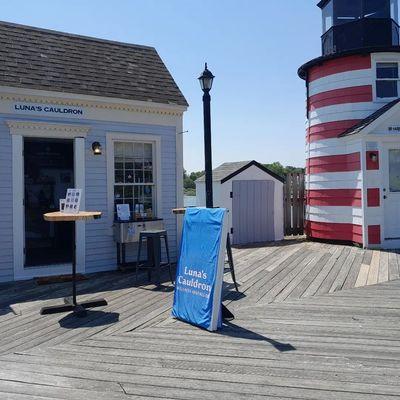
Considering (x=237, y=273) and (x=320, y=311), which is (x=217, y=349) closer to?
(x=320, y=311)

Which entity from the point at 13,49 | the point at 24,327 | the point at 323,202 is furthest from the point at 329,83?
the point at 24,327

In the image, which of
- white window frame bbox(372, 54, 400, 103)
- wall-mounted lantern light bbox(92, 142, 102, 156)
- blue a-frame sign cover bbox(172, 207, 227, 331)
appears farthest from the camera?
white window frame bbox(372, 54, 400, 103)

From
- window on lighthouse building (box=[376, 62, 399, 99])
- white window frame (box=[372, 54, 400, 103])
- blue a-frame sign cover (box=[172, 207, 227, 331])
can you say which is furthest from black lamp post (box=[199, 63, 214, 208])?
window on lighthouse building (box=[376, 62, 399, 99])

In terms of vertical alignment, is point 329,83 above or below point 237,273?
above

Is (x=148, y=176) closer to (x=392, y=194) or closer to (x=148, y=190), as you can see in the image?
(x=148, y=190)

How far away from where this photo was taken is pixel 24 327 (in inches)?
206

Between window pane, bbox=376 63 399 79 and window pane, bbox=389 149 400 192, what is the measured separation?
6.46ft

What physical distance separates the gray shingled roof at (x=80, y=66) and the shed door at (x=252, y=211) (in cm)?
365

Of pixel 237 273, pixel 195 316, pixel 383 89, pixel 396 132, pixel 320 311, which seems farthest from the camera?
pixel 383 89

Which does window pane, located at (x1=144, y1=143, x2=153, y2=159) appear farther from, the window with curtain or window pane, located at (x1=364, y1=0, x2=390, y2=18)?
window pane, located at (x1=364, y1=0, x2=390, y2=18)

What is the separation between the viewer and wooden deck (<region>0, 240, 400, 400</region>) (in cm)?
360

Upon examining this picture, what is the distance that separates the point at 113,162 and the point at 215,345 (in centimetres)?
517

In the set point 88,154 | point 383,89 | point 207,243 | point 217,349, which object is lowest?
point 217,349

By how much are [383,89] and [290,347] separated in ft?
28.7
